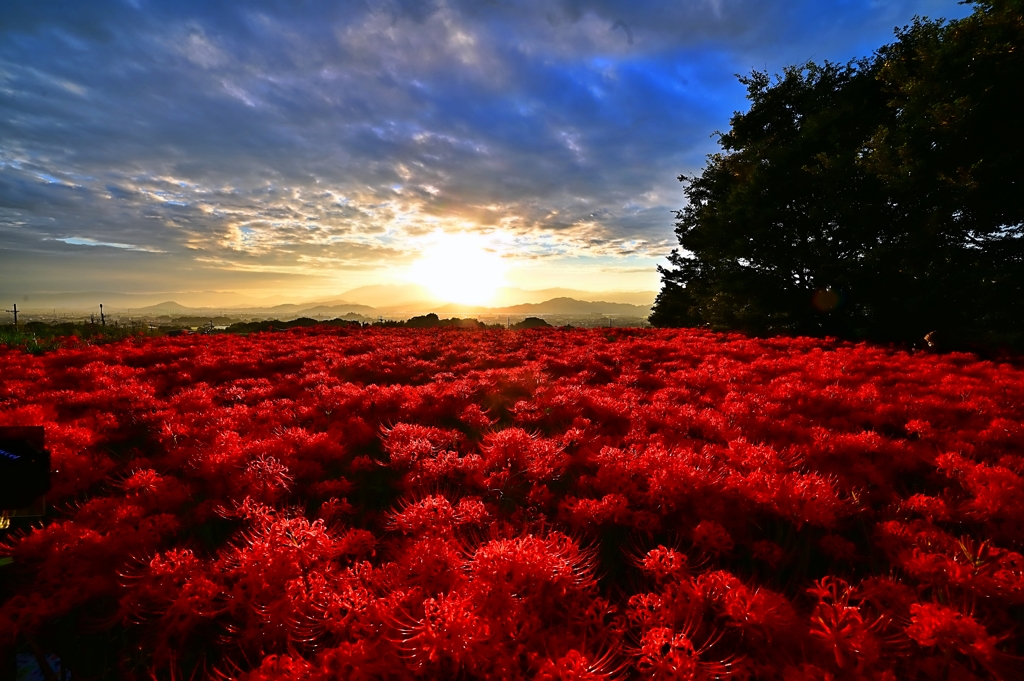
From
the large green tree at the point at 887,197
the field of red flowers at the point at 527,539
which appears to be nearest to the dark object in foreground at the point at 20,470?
the field of red flowers at the point at 527,539

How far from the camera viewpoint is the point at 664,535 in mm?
2314

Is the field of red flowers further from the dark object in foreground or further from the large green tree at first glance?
the large green tree

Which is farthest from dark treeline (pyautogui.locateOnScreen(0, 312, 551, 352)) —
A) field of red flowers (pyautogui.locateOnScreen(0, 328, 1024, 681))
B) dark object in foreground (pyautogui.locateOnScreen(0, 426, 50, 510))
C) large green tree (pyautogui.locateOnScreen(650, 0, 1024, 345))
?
large green tree (pyautogui.locateOnScreen(650, 0, 1024, 345))

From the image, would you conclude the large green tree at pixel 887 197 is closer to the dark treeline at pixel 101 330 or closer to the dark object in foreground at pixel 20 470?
the dark treeline at pixel 101 330

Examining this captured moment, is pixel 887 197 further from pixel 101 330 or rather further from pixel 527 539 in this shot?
pixel 101 330

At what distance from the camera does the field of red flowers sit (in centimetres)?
146

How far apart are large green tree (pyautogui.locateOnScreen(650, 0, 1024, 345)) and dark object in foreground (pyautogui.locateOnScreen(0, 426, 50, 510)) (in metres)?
14.4

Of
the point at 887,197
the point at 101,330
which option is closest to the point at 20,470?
the point at 101,330

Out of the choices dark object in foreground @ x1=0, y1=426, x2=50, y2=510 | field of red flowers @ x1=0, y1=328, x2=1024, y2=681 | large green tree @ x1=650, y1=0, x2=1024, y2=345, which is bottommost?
field of red flowers @ x1=0, y1=328, x2=1024, y2=681

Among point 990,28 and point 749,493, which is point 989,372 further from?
point 990,28

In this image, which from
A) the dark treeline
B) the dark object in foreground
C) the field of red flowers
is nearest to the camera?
the dark object in foreground

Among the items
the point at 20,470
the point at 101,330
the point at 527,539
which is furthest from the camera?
the point at 101,330

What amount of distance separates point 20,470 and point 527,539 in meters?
1.86

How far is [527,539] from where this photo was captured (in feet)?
6.18
